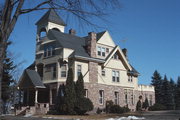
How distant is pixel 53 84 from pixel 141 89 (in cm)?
1897

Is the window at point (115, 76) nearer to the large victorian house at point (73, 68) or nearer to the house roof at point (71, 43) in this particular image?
the large victorian house at point (73, 68)

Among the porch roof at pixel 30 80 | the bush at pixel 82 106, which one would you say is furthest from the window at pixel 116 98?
→ the porch roof at pixel 30 80

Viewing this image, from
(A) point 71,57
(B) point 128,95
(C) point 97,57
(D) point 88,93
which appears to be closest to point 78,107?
(D) point 88,93

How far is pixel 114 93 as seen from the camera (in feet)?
115

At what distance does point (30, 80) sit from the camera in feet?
101

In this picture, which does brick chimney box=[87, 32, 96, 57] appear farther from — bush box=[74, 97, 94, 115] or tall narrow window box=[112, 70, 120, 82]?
bush box=[74, 97, 94, 115]

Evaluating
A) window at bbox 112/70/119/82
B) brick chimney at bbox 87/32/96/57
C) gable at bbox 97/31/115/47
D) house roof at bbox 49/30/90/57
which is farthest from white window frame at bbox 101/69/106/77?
gable at bbox 97/31/115/47

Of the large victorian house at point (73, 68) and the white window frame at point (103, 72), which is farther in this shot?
the white window frame at point (103, 72)

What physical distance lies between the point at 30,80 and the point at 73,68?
5898mm

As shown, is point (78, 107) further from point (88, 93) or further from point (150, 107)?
point (150, 107)

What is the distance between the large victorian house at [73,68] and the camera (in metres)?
30.1

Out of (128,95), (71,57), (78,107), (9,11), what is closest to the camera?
(9,11)

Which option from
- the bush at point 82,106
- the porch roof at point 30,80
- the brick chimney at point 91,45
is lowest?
the bush at point 82,106

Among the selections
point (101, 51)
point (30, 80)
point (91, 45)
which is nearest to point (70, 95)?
point (30, 80)
